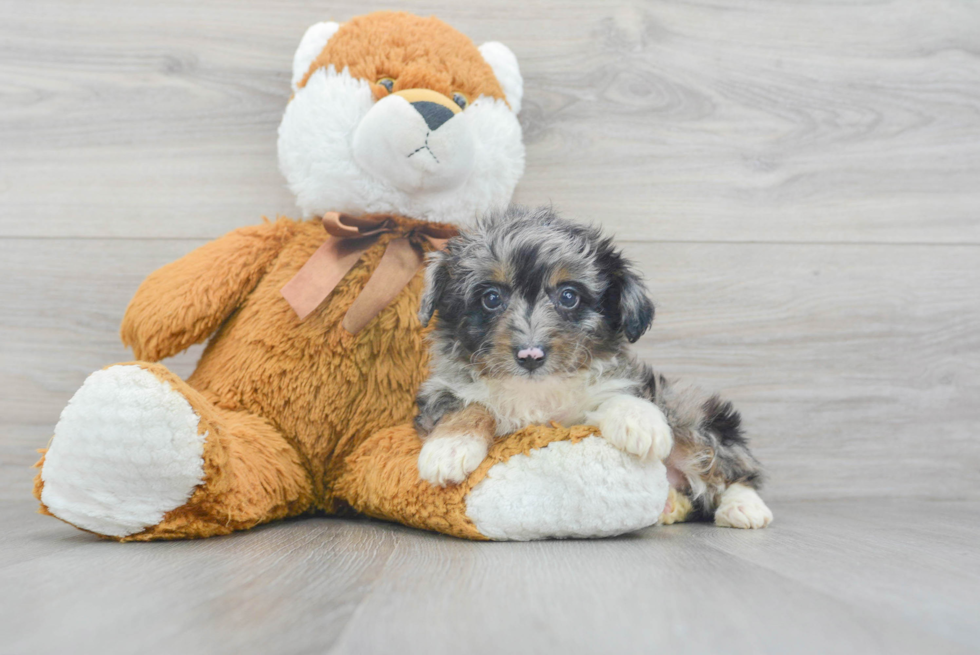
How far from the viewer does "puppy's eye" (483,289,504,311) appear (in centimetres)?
148

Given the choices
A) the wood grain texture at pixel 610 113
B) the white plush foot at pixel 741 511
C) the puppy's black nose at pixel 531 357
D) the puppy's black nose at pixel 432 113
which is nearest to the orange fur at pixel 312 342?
the puppy's black nose at pixel 432 113

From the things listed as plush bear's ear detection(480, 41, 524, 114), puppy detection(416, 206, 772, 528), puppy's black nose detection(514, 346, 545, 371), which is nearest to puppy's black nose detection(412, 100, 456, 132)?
puppy detection(416, 206, 772, 528)

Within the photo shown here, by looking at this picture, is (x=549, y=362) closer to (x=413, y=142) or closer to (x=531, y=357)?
(x=531, y=357)

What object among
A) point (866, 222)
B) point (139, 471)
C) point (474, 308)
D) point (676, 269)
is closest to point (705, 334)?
point (676, 269)

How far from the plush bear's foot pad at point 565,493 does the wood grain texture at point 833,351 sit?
0.92m

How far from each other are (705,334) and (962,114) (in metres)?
1.13

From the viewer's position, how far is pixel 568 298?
1479 millimetres

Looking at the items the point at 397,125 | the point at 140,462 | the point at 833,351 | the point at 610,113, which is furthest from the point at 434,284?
the point at 833,351

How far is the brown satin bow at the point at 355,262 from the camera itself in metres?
Answer: 1.66

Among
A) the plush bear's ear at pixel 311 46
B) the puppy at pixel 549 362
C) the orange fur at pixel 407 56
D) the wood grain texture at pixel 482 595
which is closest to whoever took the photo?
the wood grain texture at pixel 482 595

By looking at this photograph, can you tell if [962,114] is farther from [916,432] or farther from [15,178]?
[15,178]

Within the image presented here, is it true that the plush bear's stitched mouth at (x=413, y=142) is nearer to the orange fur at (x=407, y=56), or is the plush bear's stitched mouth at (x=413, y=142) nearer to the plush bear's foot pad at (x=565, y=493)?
the orange fur at (x=407, y=56)

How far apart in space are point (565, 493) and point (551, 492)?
0.09 ft

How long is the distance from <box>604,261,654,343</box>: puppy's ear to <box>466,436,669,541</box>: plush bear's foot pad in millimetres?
278
